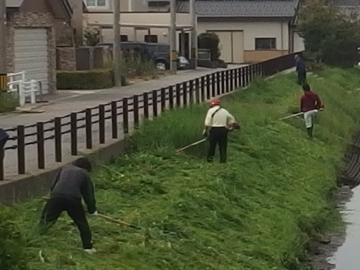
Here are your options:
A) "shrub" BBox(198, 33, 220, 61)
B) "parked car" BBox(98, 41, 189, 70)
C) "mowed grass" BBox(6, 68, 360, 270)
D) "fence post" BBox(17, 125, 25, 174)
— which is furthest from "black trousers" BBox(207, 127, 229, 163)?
"shrub" BBox(198, 33, 220, 61)

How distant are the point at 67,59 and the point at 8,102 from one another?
13457mm

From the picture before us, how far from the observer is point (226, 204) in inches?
682

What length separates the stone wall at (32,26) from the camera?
3381cm

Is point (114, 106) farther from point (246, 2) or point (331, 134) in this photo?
point (246, 2)

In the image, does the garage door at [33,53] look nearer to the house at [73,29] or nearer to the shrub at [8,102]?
the shrub at [8,102]

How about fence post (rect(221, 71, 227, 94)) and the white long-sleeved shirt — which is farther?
fence post (rect(221, 71, 227, 94))

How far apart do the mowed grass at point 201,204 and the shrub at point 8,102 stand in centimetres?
598

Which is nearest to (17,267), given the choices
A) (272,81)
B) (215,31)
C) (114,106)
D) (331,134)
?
(114,106)

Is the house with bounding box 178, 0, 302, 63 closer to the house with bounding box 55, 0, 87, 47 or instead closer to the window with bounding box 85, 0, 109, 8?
the window with bounding box 85, 0, 109, 8

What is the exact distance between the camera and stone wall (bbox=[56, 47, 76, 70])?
42.5 metres

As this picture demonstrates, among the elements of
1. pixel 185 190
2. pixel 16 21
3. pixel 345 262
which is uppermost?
pixel 16 21

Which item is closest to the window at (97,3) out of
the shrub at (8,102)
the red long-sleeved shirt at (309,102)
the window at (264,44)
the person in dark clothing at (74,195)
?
the window at (264,44)

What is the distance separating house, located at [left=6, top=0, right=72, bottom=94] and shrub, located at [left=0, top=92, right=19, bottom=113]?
152 inches

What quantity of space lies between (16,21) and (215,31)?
1542 inches
